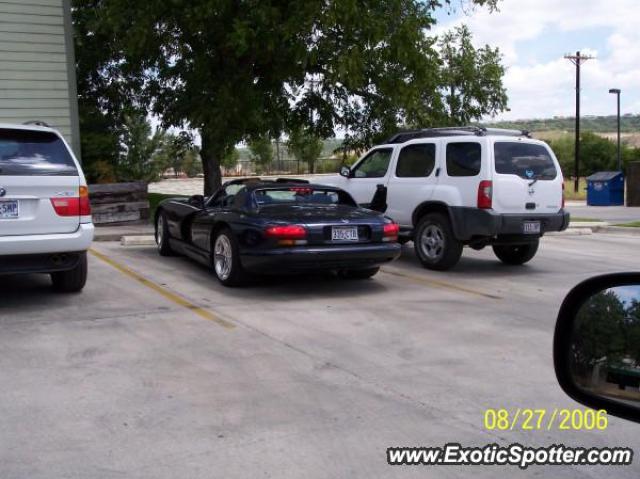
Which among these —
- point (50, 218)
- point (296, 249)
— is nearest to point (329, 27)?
point (296, 249)

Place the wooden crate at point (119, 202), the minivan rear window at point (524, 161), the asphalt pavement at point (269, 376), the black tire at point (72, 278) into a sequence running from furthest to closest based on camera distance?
the wooden crate at point (119, 202) < the minivan rear window at point (524, 161) < the black tire at point (72, 278) < the asphalt pavement at point (269, 376)

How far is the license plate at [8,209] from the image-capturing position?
687cm

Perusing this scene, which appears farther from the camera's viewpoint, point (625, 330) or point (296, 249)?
point (296, 249)

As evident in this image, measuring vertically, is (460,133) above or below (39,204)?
above

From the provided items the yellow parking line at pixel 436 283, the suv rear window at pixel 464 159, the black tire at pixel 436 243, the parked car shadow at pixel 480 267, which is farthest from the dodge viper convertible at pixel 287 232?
the suv rear window at pixel 464 159

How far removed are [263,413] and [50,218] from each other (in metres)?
3.85

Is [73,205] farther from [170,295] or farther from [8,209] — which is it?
[170,295]

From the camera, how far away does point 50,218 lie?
7.10 meters

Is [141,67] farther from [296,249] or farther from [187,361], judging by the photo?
[187,361]

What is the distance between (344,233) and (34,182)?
3.32m

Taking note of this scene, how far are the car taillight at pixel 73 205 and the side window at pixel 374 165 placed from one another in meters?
5.30

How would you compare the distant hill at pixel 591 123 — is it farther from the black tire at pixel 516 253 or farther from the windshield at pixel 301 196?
the windshield at pixel 301 196

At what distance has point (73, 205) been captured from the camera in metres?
7.22

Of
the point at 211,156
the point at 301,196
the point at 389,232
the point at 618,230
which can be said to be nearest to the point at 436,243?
the point at 389,232
